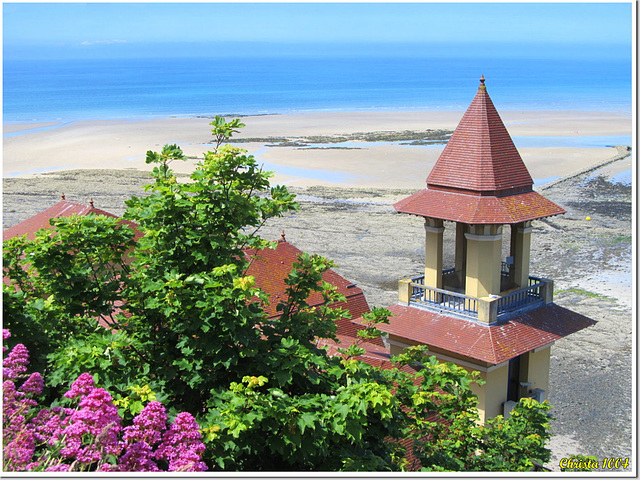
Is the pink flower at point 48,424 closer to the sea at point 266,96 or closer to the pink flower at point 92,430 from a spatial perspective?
the pink flower at point 92,430

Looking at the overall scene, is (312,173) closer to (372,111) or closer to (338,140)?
(338,140)

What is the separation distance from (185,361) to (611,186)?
57.4 meters

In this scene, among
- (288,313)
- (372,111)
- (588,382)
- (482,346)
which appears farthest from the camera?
(372,111)

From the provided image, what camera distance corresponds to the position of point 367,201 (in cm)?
5422

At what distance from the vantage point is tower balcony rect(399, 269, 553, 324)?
16.0 meters

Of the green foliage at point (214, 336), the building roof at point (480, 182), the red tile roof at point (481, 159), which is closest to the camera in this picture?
the green foliage at point (214, 336)

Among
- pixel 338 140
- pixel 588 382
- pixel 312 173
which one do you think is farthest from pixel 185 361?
pixel 338 140

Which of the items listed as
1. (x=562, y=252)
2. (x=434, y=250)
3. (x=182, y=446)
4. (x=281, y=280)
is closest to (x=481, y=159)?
(x=434, y=250)

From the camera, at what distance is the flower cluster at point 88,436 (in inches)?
268

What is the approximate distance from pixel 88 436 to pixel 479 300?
10.5 metres

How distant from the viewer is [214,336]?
937 cm

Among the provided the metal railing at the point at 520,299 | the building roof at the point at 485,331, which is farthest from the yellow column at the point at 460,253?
the building roof at the point at 485,331

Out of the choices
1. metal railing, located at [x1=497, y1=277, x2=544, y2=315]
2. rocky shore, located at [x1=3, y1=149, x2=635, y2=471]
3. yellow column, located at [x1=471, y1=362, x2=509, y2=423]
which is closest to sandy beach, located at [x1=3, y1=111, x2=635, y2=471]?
rocky shore, located at [x1=3, y1=149, x2=635, y2=471]

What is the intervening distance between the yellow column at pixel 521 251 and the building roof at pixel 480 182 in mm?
799
